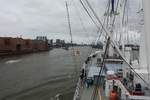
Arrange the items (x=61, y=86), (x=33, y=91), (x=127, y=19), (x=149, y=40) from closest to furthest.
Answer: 1. (x=149, y=40)
2. (x=127, y=19)
3. (x=33, y=91)
4. (x=61, y=86)

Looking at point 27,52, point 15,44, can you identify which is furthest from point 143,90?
point 27,52

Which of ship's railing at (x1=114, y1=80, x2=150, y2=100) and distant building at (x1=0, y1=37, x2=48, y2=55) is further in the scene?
distant building at (x1=0, y1=37, x2=48, y2=55)

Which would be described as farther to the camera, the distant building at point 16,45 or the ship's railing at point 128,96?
the distant building at point 16,45

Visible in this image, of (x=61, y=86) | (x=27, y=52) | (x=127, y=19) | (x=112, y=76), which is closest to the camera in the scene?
(x=112, y=76)

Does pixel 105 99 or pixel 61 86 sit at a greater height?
pixel 105 99

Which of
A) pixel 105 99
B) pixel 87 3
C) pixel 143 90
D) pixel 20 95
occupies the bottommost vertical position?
pixel 20 95

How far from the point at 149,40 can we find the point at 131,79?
9852 mm

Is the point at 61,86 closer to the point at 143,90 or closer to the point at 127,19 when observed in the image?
the point at 127,19

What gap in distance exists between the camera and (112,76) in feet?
47.1

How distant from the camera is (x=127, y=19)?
21984 mm

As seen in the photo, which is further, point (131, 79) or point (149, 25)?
point (131, 79)

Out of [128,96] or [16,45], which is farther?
[16,45]

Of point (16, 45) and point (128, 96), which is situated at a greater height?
point (16, 45)

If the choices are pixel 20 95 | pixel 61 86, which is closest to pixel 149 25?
pixel 20 95
